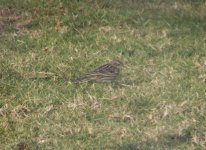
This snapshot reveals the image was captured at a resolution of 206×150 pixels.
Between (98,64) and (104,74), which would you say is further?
(98,64)

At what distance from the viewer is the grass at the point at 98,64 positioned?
666cm

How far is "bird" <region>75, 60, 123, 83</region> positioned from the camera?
25.9ft

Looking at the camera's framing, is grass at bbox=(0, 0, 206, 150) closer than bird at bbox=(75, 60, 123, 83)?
Yes

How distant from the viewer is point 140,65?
853 centimetres

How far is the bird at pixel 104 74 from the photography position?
789cm

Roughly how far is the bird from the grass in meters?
0.13

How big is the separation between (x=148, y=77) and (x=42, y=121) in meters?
Answer: 1.75

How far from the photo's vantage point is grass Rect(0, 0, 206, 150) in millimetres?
6660

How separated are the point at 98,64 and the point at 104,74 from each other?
683mm

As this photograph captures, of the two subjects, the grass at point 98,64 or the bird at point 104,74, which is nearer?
the grass at point 98,64

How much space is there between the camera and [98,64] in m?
8.60

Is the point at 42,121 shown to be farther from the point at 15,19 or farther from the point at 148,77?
the point at 15,19

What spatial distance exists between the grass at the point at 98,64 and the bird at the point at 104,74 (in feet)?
0.42

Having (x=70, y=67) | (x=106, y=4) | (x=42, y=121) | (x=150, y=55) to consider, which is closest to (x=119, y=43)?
(x=150, y=55)
